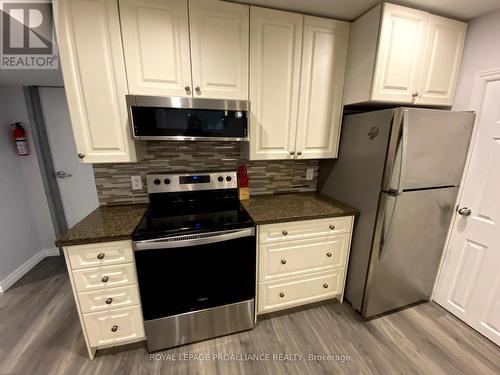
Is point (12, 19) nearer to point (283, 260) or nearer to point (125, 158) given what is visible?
point (125, 158)

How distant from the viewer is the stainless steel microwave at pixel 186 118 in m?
1.27

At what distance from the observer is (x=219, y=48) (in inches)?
55.4

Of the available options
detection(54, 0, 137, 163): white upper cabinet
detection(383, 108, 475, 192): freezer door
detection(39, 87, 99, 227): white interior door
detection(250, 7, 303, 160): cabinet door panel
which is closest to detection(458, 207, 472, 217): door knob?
detection(383, 108, 475, 192): freezer door

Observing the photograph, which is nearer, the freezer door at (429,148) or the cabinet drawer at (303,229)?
the freezer door at (429,148)

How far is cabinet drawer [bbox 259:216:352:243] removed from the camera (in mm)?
1514

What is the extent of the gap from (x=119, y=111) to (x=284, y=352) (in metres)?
2.01

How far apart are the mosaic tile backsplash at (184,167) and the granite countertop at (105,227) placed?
6.2 inches

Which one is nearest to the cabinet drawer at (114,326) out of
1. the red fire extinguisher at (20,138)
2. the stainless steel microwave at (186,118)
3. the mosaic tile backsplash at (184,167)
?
the mosaic tile backsplash at (184,167)

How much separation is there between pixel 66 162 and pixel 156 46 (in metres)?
2.11

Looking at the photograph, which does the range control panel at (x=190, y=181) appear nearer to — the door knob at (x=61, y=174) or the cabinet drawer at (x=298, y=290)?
the cabinet drawer at (x=298, y=290)

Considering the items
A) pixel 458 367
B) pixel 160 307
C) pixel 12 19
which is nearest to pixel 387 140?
pixel 458 367

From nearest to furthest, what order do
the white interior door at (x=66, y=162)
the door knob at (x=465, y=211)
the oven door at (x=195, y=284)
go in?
1. the oven door at (x=195, y=284)
2. the door knob at (x=465, y=211)
3. the white interior door at (x=66, y=162)

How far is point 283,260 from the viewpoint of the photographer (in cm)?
161

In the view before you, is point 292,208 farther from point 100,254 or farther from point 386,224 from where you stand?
point 100,254
